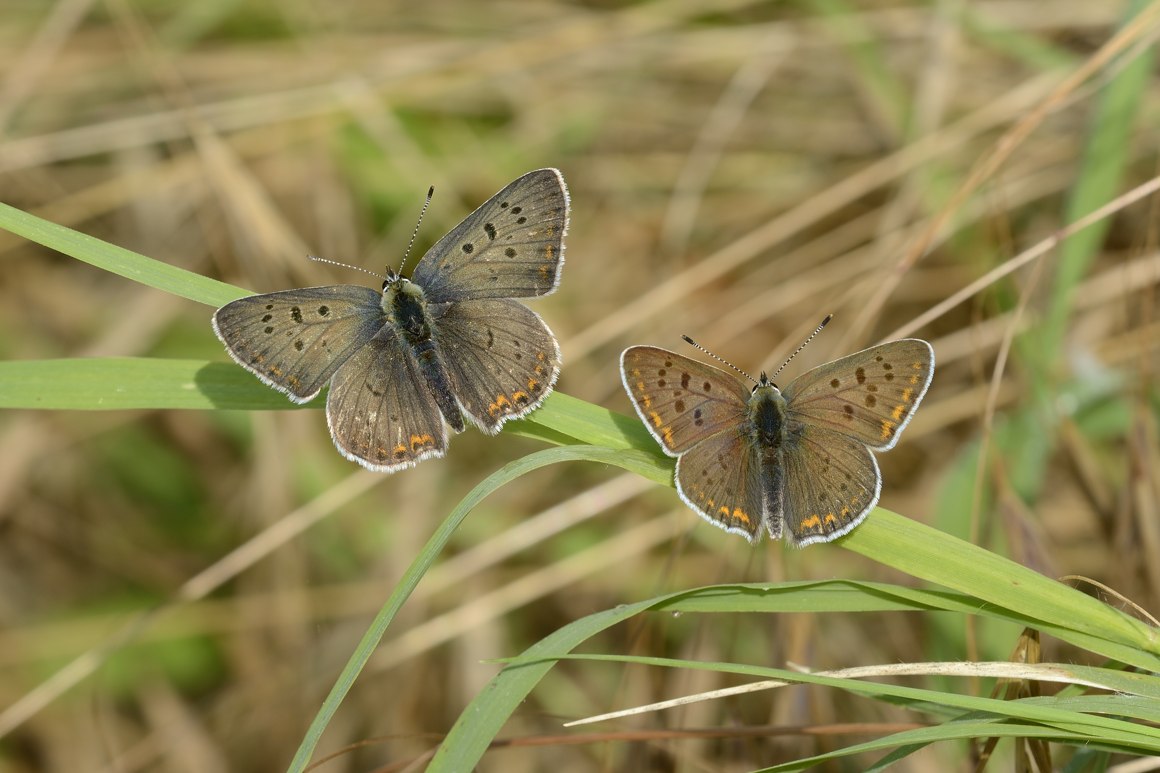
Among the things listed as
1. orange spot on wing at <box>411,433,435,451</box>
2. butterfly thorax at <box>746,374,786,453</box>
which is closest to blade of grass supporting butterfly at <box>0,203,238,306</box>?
orange spot on wing at <box>411,433,435,451</box>

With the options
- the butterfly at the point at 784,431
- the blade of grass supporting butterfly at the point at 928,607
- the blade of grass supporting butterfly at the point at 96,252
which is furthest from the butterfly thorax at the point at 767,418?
the blade of grass supporting butterfly at the point at 96,252

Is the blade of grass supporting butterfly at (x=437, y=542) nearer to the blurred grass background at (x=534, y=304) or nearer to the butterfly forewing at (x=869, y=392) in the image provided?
the butterfly forewing at (x=869, y=392)

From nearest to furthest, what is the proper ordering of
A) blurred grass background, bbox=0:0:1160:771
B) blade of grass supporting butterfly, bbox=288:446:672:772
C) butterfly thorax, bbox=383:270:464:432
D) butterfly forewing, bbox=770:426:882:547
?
1. blade of grass supporting butterfly, bbox=288:446:672:772
2. butterfly forewing, bbox=770:426:882:547
3. butterfly thorax, bbox=383:270:464:432
4. blurred grass background, bbox=0:0:1160:771

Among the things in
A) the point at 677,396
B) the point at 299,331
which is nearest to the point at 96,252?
the point at 299,331

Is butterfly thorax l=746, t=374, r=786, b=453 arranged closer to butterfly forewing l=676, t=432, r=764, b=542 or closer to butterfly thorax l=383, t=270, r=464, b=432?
butterfly forewing l=676, t=432, r=764, b=542

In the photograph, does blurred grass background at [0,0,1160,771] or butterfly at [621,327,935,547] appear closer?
butterfly at [621,327,935,547]

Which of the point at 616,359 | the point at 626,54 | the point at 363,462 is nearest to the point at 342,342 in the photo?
the point at 363,462

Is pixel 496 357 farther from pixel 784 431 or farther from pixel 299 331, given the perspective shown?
pixel 784 431
